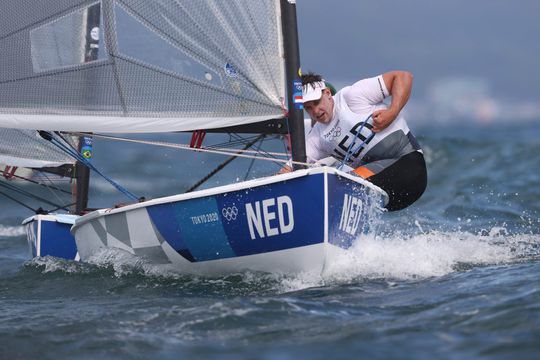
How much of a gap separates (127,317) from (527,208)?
6.96 metres

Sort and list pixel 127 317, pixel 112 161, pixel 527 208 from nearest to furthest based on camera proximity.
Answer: pixel 127 317, pixel 527 208, pixel 112 161

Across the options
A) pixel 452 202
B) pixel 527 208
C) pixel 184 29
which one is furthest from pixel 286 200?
pixel 452 202

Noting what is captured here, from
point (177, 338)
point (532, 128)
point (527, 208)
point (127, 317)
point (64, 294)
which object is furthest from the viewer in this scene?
point (532, 128)

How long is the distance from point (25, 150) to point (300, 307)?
184 inches

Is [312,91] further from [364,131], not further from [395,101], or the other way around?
[395,101]

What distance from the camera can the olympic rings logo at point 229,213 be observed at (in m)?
5.82

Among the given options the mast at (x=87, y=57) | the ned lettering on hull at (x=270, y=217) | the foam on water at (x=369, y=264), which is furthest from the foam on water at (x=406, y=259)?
the mast at (x=87, y=57)

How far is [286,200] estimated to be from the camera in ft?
18.6

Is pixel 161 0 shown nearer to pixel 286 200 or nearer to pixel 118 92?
pixel 118 92

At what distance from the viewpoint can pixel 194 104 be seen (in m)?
6.35

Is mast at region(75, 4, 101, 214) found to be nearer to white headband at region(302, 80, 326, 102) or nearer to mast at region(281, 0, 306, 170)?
mast at region(281, 0, 306, 170)

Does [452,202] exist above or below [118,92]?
below

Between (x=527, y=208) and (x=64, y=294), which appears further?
(x=527, y=208)

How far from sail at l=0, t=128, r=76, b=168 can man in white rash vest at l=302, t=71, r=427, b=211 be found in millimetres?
3330
